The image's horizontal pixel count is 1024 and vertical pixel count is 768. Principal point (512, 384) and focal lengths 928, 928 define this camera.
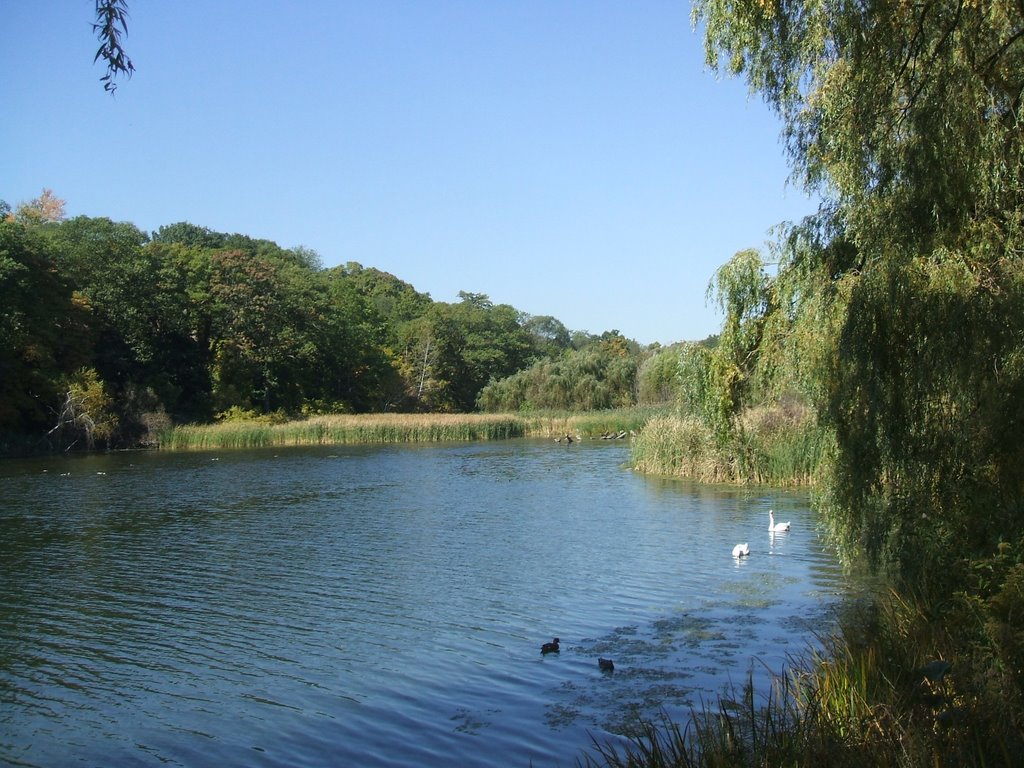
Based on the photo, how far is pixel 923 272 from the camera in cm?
696

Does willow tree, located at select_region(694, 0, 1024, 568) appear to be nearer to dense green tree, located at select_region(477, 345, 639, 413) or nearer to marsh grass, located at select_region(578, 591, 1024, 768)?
marsh grass, located at select_region(578, 591, 1024, 768)

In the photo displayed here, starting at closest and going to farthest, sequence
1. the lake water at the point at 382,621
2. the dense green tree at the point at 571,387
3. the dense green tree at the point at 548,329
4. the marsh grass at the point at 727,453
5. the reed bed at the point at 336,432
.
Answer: the lake water at the point at 382,621, the marsh grass at the point at 727,453, the reed bed at the point at 336,432, the dense green tree at the point at 571,387, the dense green tree at the point at 548,329

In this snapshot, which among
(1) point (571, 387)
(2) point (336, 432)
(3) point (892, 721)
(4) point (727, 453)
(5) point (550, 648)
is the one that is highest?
(1) point (571, 387)

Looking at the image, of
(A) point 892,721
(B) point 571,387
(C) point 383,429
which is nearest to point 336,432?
(C) point 383,429

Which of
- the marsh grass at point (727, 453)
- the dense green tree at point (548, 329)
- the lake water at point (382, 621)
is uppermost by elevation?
the dense green tree at point (548, 329)

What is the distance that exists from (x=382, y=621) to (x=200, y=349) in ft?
147

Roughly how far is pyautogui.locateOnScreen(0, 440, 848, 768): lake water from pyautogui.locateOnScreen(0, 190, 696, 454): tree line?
18.6 metres

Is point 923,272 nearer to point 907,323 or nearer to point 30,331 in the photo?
point 907,323

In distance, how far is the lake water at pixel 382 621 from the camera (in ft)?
23.4

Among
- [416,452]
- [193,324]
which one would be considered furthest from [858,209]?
[193,324]

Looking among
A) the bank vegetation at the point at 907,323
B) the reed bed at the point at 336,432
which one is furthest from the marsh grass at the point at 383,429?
the bank vegetation at the point at 907,323

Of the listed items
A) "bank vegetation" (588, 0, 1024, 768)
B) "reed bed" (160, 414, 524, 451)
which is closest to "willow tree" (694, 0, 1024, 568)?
"bank vegetation" (588, 0, 1024, 768)

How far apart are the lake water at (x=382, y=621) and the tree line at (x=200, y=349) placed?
18619mm

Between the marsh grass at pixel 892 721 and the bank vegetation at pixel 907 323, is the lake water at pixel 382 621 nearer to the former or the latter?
the bank vegetation at pixel 907 323
